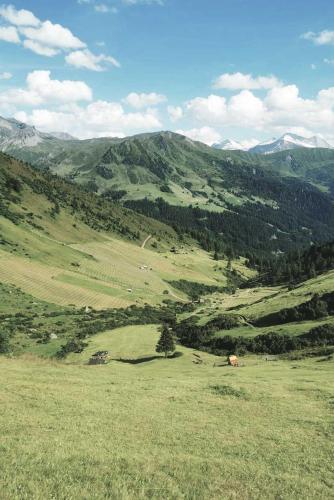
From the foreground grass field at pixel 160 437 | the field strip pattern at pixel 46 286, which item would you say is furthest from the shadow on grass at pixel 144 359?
the field strip pattern at pixel 46 286

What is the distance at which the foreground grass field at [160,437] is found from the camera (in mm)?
16859

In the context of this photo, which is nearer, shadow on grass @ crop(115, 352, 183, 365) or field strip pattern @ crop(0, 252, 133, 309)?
shadow on grass @ crop(115, 352, 183, 365)

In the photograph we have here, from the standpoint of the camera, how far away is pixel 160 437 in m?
23.1

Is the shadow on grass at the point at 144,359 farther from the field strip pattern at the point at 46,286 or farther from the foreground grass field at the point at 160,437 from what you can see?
the field strip pattern at the point at 46,286

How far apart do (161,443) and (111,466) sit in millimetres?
4541

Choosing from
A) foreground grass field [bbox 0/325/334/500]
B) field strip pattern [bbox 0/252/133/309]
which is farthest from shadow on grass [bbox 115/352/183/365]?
field strip pattern [bbox 0/252/133/309]

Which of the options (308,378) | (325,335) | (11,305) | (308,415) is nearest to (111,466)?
(308,415)

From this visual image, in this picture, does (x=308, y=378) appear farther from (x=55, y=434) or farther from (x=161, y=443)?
(x=55, y=434)

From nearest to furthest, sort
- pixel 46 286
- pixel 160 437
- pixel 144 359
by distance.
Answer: pixel 160 437 → pixel 144 359 → pixel 46 286

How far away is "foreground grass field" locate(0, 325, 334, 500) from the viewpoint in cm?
1686

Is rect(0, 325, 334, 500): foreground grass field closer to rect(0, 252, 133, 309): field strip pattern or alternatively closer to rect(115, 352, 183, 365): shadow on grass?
rect(115, 352, 183, 365): shadow on grass

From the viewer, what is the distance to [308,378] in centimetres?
4241

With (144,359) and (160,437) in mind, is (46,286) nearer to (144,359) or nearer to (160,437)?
(144,359)

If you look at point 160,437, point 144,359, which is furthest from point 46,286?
point 160,437
